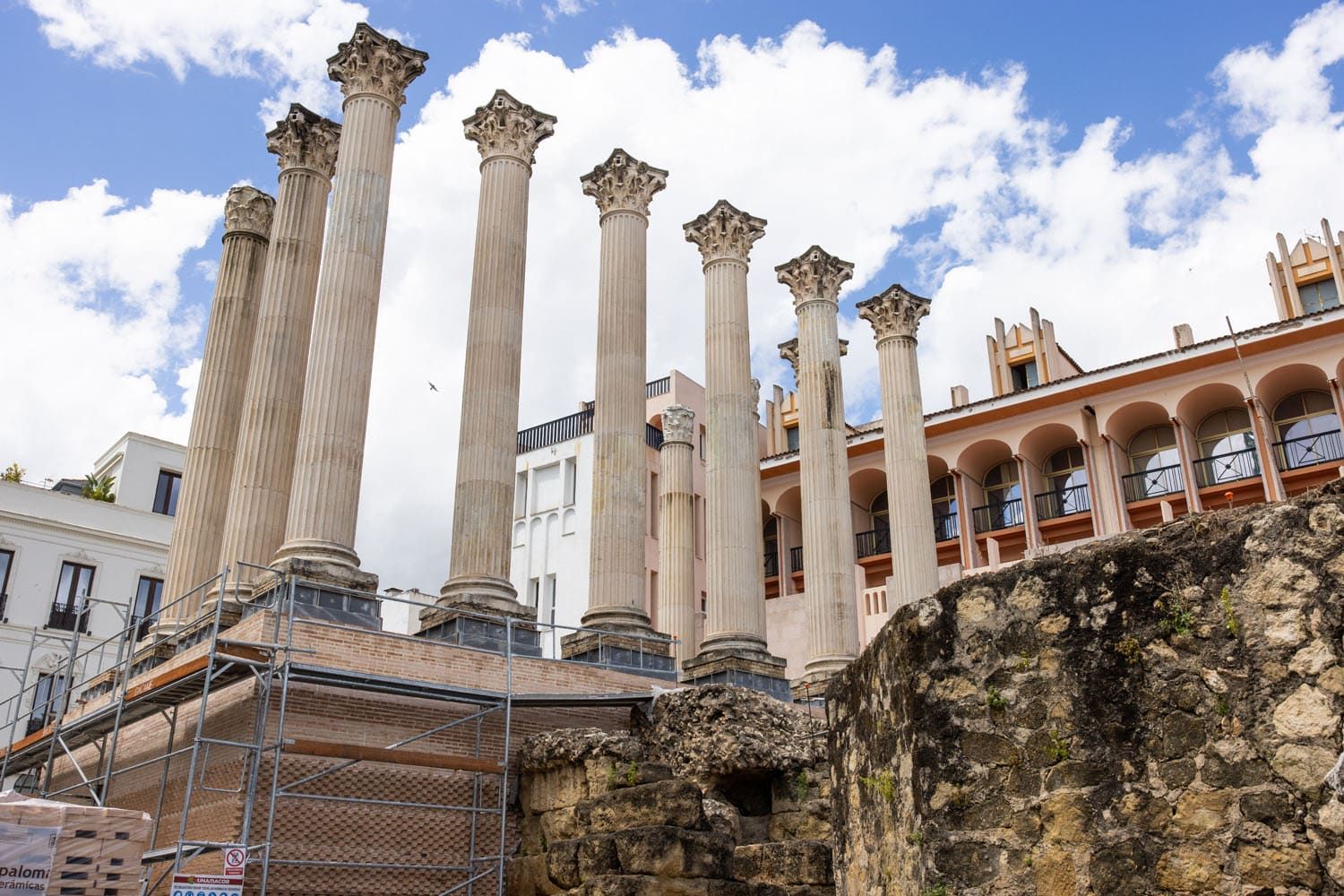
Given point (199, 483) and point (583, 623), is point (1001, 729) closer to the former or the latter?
point (583, 623)

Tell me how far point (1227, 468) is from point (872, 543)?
10.8 metres

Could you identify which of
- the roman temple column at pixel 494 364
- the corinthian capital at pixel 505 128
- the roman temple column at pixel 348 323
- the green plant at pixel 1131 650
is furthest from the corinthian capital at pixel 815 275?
the green plant at pixel 1131 650

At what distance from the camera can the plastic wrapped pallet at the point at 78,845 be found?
11133 millimetres

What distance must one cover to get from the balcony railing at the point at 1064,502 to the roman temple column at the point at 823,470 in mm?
11581

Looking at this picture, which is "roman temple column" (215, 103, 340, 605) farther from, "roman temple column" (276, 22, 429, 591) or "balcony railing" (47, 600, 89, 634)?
"balcony railing" (47, 600, 89, 634)

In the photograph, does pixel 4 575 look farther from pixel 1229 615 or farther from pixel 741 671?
pixel 1229 615

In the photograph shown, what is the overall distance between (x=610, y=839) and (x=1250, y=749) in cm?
907

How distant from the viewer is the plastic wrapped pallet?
1113 cm

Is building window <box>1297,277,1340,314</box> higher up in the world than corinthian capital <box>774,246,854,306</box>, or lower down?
higher up

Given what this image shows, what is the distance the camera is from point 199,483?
21516 mm

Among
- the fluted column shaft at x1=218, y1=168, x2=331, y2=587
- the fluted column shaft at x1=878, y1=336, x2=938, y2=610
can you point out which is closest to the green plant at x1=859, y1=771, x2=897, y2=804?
the fluted column shaft at x1=218, y1=168, x2=331, y2=587

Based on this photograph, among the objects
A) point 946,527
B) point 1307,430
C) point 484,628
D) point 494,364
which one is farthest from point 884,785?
point 946,527

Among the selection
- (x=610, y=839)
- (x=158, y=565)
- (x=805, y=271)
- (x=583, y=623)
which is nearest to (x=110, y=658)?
(x=158, y=565)

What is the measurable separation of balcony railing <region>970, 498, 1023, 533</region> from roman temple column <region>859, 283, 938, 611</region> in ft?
27.8
